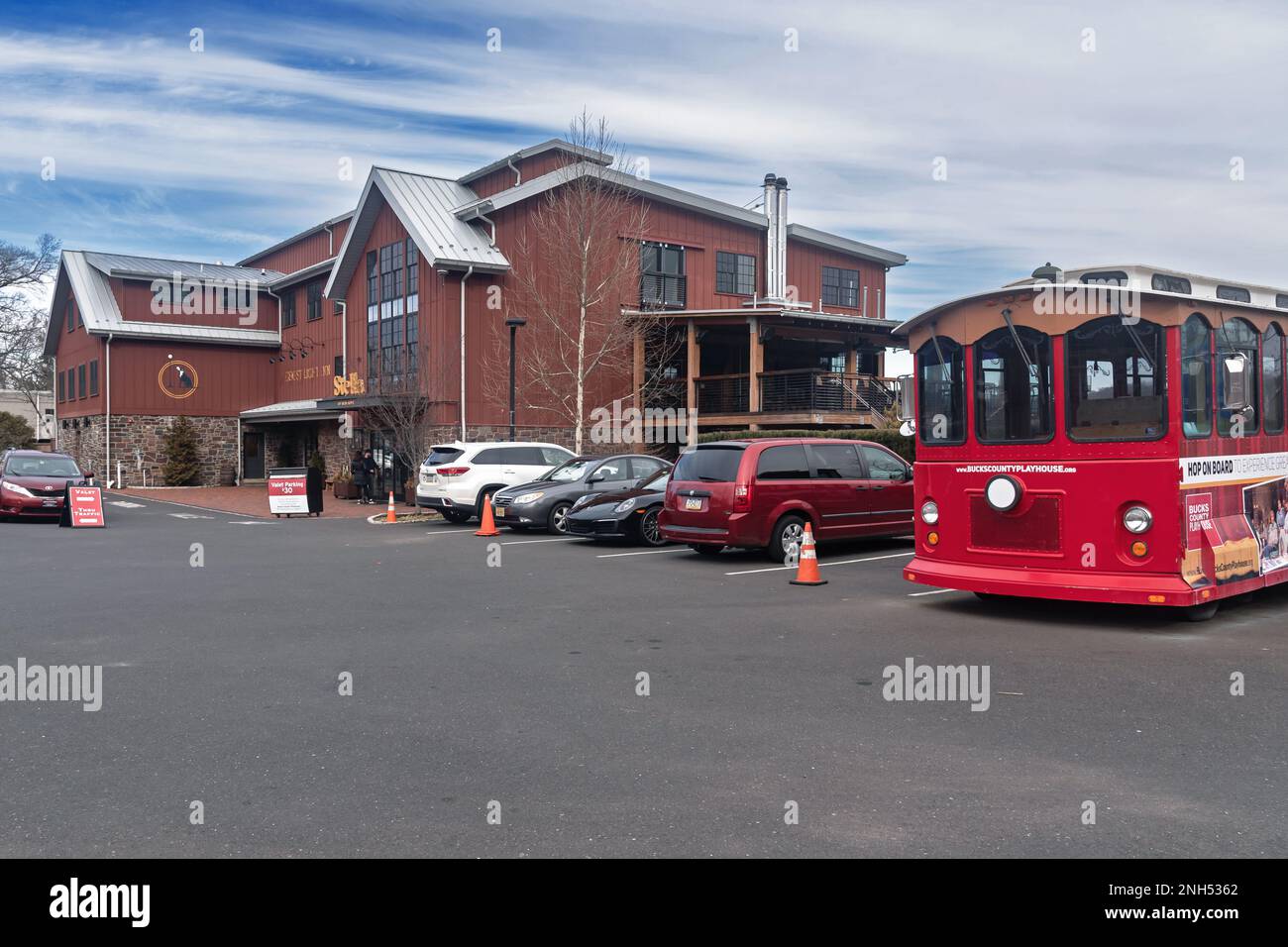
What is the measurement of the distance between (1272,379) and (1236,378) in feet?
4.17

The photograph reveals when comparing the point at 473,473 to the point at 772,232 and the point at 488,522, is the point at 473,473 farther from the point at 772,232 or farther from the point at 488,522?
the point at 772,232

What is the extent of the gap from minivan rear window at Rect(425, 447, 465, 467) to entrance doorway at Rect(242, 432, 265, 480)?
941 inches

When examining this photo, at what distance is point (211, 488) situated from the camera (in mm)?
40938

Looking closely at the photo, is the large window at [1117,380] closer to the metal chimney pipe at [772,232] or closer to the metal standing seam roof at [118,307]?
the metal chimney pipe at [772,232]

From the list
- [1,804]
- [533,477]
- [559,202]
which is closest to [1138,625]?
[1,804]

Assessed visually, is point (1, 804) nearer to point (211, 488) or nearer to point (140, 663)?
point (140, 663)

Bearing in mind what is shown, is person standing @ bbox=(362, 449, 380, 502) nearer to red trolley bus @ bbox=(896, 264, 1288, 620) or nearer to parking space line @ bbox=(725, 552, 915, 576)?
parking space line @ bbox=(725, 552, 915, 576)

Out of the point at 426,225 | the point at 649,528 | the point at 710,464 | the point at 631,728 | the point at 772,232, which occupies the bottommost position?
the point at 631,728

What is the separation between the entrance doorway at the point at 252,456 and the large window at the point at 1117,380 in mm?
39372

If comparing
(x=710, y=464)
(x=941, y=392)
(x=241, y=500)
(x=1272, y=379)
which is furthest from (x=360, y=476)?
(x=1272, y=379)

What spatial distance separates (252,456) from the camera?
44.0 metres

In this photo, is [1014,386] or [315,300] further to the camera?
[315,300]

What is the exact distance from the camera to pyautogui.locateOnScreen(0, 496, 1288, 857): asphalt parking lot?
454 cm
